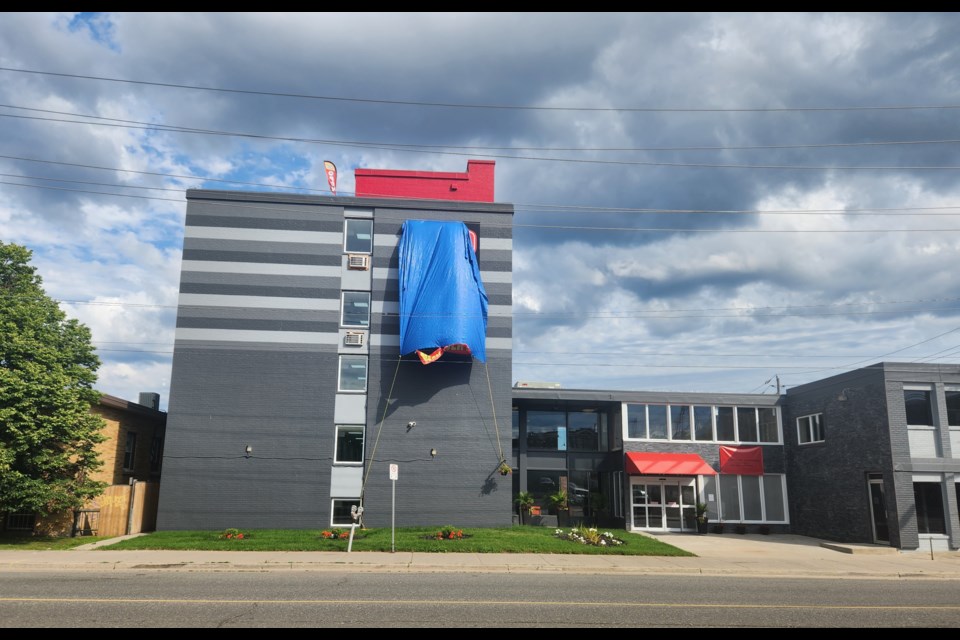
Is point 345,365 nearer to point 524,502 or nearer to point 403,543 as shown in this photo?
point 403,543

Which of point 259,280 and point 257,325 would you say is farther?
point 259,280

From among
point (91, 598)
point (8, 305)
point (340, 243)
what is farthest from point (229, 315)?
point (91, 598)

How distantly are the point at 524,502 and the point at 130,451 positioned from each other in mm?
16952

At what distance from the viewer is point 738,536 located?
28.6 metres

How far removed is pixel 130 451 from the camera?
30266 mm

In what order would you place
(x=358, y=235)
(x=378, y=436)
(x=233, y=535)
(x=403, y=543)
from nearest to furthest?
(x=403, y=543) → (x=233, y=535) → (x=378, y=436) → (x=358, y=235)

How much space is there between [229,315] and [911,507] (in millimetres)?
26119

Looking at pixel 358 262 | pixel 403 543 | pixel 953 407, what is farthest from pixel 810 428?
pixel 358 262

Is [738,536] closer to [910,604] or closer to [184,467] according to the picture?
[910,604]

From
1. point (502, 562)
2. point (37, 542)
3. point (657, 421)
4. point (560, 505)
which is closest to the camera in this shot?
point (502, 562)

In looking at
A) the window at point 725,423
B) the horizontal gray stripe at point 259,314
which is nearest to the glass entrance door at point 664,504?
the window at point 725,423

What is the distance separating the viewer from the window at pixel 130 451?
2980 centimetres

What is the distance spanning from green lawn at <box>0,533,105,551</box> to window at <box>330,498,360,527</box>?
8187 mm
